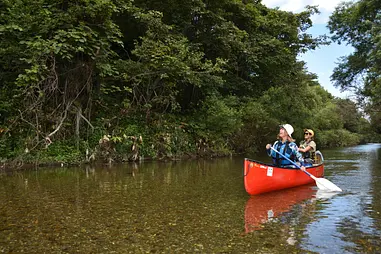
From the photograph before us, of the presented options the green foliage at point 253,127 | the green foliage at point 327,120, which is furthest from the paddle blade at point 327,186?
the green foliage at point 327,120

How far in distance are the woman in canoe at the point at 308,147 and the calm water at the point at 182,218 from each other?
138 centimetres

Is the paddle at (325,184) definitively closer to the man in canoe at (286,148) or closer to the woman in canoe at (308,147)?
the man in canoe at (286,148)

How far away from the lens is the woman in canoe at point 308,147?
33.6 feet

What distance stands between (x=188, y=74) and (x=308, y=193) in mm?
8462

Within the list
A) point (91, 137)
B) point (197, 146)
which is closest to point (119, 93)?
point (91, 137)

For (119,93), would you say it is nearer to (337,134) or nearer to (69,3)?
(69,3)

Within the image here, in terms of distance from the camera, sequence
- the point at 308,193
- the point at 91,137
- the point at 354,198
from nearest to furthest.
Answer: the point at 354,198 < the point at 308,193 < the point at 91,137

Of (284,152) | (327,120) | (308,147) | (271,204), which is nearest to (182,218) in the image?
(271,204)

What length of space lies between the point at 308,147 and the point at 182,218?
5839 mm

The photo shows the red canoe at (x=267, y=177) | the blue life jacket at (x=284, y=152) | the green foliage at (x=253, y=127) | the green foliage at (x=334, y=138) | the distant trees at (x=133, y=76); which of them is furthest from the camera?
the green foliage at (x=334, y=138)

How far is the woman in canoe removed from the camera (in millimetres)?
10241

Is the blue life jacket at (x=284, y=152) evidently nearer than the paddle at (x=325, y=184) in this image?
No

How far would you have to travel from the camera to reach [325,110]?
3906 centimetres

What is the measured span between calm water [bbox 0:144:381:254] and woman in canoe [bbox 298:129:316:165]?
1.38 m
